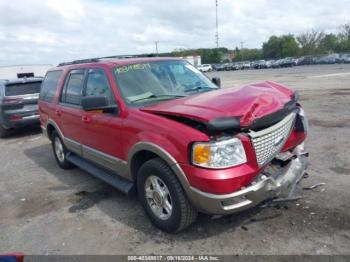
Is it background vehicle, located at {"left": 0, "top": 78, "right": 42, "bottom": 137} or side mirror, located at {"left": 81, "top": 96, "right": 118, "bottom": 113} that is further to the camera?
background vehicle, located at {"left": 0, "top": 78, "right": 42, "bottom": 137}

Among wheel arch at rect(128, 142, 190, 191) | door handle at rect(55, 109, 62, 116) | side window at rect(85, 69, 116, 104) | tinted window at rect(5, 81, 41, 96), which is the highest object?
side window at rect(85, 69, 116, 104)

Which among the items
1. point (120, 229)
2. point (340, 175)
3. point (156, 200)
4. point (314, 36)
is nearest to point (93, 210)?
point (120, 229)

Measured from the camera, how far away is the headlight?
318 cm

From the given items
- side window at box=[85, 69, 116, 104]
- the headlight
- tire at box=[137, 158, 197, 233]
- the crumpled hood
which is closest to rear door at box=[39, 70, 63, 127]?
side window at box=[85, 69, 116, 104]

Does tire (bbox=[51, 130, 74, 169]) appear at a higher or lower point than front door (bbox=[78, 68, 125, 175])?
lower

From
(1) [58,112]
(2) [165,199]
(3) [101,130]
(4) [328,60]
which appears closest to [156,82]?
(3) [101,130]

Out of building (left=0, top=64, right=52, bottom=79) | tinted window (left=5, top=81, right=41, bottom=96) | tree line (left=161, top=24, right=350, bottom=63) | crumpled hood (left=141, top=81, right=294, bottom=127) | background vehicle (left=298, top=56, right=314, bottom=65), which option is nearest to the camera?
crumpled hood (left=141, top=81, right=294, bottom=127)

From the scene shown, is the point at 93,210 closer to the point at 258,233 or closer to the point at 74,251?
the point at 74,251

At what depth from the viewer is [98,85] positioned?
188 inches

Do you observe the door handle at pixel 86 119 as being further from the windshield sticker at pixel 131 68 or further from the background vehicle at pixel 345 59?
the background vehicle at pixel 345 59

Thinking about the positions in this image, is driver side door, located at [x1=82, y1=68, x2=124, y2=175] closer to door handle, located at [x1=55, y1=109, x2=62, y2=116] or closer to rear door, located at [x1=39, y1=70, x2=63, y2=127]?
door handle, located at [x1=55, y1=109, x2=62, y2=116]

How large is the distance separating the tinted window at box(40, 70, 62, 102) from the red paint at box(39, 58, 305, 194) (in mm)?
1612

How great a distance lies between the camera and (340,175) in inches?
197

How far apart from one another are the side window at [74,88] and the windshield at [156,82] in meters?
1.02
